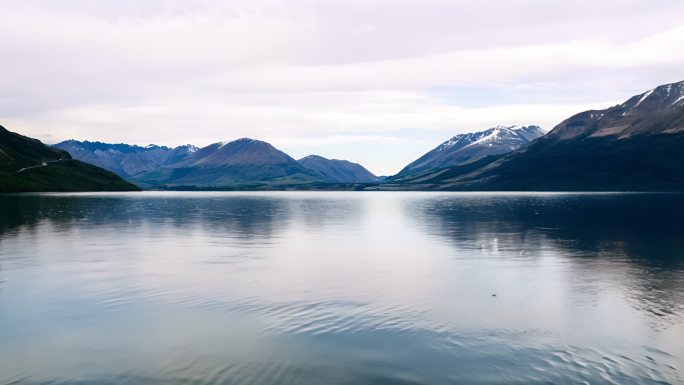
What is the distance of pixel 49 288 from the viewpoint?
41719 mm

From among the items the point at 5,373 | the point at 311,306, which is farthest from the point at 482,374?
the point at 5,373

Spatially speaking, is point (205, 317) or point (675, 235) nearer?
point (205, 317)

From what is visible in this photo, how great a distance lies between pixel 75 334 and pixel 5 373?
6.33 metres

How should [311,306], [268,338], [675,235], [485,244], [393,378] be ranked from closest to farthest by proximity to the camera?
1. [393,378]
2. [268,338]
3. [311,306]
4. [485,244]
5. [675,235]

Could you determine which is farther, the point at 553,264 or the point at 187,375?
the point at 553,264

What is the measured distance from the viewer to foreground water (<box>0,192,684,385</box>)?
23.4m

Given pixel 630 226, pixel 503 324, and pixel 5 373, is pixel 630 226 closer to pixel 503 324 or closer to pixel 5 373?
pixel 503 324

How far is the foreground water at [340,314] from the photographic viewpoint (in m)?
23.4

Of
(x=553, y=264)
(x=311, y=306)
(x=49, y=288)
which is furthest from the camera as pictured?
(x=553, y=264)

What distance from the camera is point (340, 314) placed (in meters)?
33.6

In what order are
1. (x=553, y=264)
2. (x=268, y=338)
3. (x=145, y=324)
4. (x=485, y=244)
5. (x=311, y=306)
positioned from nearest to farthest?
Answer: (x=268, y=338), (x=145, y=324), (x=311, y=306), (x=553, y=264), (x=485, y=244)

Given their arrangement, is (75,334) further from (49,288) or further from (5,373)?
(49,288)

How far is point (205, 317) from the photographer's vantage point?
107 feet

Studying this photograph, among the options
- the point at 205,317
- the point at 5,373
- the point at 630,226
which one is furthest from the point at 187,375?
the point at 630,226
